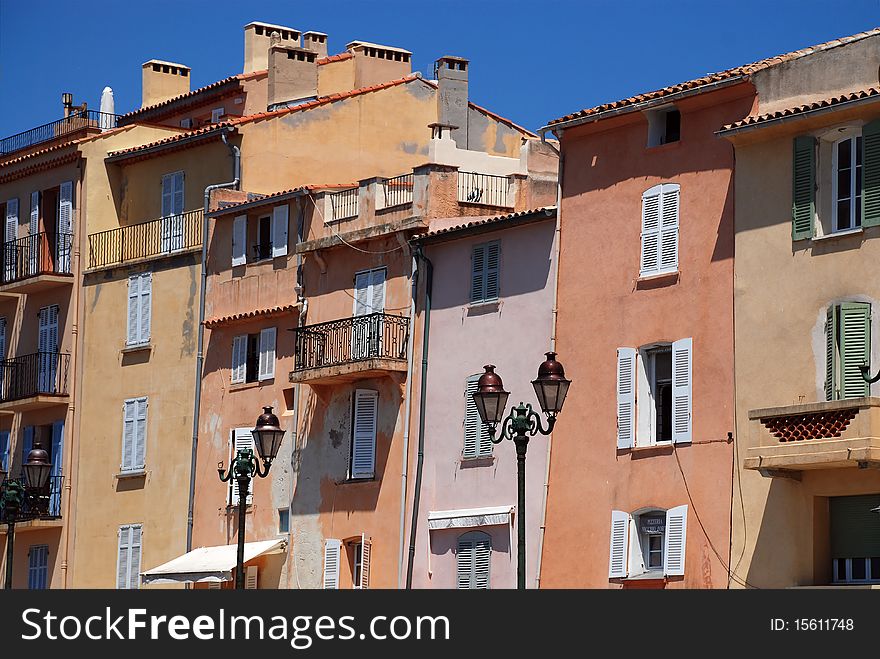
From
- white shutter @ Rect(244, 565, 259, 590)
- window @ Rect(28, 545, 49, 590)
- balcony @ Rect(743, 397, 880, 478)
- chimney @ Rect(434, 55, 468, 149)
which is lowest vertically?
white shutter @ Rect(244, 565, 259, 590)

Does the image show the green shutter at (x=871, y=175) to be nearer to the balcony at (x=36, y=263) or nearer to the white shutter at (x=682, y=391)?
the white shutter at (x=682, y=391)

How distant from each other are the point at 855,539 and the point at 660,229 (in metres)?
6.95

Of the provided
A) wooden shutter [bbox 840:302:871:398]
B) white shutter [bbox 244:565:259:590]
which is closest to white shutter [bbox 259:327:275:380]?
white shutter [bbox 244:565:259:590]

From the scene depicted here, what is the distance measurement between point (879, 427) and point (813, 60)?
690 cm

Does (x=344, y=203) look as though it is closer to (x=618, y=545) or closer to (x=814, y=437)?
(x=618, y=545)

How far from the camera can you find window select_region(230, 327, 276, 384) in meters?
50.2

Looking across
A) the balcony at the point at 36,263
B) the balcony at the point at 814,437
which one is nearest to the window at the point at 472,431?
the balcony at the point at 814,437

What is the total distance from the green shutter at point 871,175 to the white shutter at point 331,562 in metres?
14.9

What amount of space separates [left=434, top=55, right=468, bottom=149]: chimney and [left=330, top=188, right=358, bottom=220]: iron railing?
16.4 feet

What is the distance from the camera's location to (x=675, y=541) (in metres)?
38.9

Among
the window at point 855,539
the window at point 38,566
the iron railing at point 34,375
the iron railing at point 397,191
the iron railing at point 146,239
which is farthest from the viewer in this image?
the iron railing at point 34,375

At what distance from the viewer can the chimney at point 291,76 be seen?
56312 millimetres

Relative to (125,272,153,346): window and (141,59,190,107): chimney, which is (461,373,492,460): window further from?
(141,59,190,107): chimney
